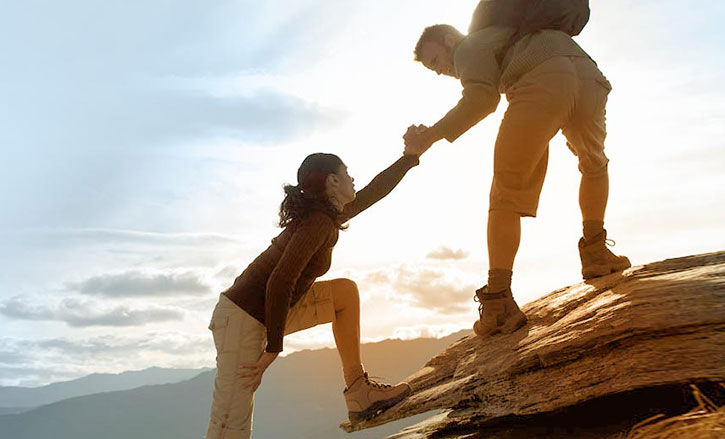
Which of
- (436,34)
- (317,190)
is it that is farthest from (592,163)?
(317,190)

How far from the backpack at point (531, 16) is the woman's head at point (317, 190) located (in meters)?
2.48

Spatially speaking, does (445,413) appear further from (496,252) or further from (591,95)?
(591,95)

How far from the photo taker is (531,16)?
625 centimetres

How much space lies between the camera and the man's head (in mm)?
6660

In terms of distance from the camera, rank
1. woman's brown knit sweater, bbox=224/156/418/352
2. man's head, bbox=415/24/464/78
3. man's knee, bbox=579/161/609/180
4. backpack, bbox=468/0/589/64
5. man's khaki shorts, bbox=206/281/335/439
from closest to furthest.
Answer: woman's brown knit sweater, bbox=224/156/418/352, man's khaki shorts, bbox=206/281/335/439, backpack, bbox=468/0/589/64, man's head, bbox=415/24/464/78, man's knee, bbox=579/161/609/180

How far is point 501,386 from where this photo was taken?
5449mm

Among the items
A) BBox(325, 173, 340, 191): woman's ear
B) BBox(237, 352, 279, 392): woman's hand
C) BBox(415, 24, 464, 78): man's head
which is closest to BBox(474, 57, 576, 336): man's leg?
BBox(415, 24, 464, 78): man's head

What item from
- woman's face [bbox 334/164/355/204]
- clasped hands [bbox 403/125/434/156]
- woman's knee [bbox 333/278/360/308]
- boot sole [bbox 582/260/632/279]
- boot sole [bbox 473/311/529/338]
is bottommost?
boot sole [bbox 473/311/529/338]

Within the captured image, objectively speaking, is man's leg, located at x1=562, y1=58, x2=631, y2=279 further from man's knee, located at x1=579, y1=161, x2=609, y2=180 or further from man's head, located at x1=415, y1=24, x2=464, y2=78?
man's head, located at x1=415, y1=24, x2=464, y2=78

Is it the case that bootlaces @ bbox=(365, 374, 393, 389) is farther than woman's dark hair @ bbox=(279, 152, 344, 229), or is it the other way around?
bootlaces @ bbox=(365, 374, 393, 389)

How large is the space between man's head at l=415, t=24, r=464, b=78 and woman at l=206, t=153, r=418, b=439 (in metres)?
2.21

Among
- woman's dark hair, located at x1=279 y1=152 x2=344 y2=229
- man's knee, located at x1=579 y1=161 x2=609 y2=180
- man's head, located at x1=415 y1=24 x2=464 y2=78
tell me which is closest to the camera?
woman's dark hair, located at x1=279 y1=152 x2=344 y2=229

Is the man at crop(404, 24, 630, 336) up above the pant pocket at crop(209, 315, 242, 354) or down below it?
above

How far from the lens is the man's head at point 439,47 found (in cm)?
666
